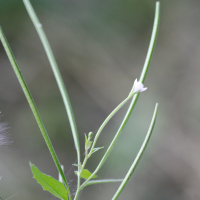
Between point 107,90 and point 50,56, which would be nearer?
point 50,56

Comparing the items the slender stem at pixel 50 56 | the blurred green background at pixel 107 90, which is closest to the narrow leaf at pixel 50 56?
the slender stem at pixel 50 56

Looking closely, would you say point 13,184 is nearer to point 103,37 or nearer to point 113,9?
point 103,37

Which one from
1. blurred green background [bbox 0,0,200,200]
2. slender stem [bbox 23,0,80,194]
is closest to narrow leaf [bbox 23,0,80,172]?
slender stem [bbox 23,0,80,194]

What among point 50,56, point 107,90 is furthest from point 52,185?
point 107,90

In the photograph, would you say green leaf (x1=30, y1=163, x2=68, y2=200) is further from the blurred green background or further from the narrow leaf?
the blurred green background

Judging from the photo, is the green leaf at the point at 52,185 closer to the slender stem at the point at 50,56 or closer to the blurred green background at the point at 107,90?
the slender stem at the point at 50,56

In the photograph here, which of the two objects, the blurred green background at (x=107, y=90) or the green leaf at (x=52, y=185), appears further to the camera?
the blurred green background at (x=107, y=90)

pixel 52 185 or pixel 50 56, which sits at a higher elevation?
pixel 50 56

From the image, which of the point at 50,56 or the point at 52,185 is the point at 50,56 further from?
the point at 52,185

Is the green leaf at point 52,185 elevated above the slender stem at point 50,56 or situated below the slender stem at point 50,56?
below
